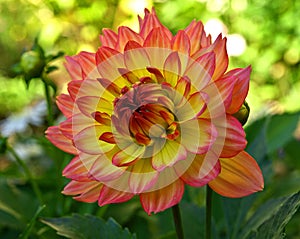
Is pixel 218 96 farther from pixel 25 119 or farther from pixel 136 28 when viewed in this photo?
pixel 136 28

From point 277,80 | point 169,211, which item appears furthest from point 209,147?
point 277,80

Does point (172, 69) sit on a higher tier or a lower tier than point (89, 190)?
higher

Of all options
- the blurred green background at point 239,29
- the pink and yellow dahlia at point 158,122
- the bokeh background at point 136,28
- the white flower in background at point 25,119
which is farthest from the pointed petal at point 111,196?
the blurred green background at point 239,29

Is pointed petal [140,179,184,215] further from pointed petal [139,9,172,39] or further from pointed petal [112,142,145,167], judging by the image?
pointed petal [139,9,172,39]

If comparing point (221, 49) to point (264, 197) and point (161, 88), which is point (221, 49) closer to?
point (161, 88)

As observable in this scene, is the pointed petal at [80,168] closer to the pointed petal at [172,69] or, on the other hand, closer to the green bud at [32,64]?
the pointed petal at [172,69]

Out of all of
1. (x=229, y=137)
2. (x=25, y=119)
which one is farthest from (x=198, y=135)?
(x=25, y=119)
